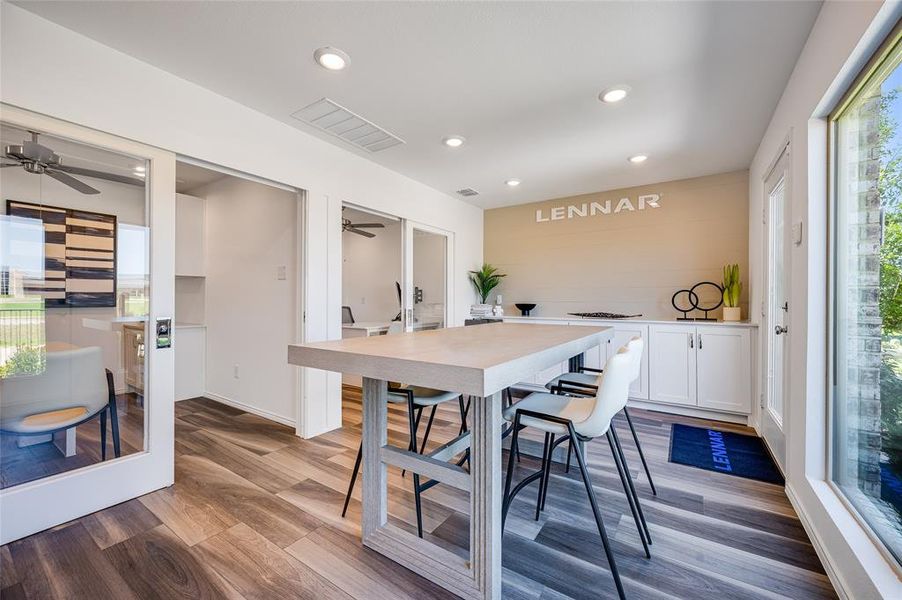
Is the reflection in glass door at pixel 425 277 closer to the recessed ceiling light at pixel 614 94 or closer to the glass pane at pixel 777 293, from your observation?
the recessed ceiling light at pixel 614 94

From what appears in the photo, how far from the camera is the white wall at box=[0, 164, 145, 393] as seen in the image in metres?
1.84

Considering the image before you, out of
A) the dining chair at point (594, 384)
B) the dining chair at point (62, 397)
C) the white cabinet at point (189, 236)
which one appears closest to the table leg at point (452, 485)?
the dining chair at point (594, 384)

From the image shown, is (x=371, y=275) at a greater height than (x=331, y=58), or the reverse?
(x=331, y=58)

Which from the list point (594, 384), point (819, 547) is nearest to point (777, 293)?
point (594, 384)

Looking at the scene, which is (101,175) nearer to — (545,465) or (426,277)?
(545,465)

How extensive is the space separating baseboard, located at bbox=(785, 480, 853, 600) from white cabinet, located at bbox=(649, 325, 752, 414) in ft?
4.98

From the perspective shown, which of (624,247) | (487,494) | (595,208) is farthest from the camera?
(595,208)

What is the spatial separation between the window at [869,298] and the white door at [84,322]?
11.3 feet

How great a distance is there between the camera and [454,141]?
10.6 ft

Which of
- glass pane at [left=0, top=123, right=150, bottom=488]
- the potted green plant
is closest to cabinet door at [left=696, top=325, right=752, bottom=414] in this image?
the potted green plant

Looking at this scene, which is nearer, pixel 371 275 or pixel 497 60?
pixel 497 60

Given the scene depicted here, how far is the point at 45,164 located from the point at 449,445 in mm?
2515

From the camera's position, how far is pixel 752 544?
1.76 metres

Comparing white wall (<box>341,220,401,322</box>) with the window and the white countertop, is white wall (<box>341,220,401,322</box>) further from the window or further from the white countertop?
the window
